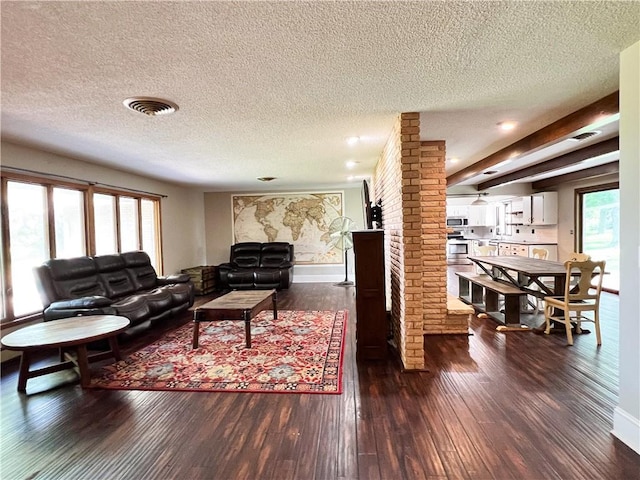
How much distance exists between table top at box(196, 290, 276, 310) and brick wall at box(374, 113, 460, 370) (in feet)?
5.41

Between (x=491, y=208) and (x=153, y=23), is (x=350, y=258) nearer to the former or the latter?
(x=491, y=208)

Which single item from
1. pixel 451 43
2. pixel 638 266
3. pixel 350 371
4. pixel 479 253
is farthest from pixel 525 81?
pixel 479 253

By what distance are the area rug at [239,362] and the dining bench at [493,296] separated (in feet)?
6.89

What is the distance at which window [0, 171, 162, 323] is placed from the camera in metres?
3.49

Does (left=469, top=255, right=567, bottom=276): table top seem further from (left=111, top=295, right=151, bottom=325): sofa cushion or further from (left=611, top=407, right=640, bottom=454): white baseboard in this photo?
(left=111, top=295, right=151, bottom=325): sofa cushion

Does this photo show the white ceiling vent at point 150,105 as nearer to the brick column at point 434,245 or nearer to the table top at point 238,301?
the table top at point 238,301

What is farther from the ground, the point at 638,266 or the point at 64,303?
the point at 638,266

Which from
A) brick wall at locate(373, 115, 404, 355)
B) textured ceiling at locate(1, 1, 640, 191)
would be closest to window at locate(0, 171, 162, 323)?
textured ceiling at locate(1, 1, 640, 191)

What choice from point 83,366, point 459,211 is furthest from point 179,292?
point 459,211

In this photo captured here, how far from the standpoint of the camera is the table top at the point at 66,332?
251cm

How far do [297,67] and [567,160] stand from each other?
16.3ft

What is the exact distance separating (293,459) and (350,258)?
620 centimetres

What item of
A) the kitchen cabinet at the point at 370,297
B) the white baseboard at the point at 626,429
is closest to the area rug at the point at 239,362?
the kitchen cabinet at the point at 370,297

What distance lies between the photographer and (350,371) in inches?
115
